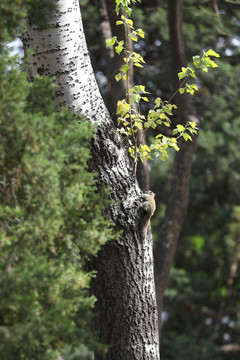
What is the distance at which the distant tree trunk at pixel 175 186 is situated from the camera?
3.67 metres

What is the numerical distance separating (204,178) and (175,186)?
3.90 meters

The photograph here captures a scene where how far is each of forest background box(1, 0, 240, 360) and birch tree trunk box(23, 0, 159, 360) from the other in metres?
2.29

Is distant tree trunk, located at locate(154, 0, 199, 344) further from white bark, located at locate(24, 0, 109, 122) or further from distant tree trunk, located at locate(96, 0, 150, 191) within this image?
white bark, located at locate(24, 0, 109, 122)

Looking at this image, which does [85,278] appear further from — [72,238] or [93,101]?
[93,101]

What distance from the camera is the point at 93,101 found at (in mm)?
2270

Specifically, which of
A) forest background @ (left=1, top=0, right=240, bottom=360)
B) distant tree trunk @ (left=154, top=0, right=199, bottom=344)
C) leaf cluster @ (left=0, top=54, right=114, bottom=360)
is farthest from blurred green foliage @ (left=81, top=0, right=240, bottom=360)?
leaf cluster @ (left=0, top=54, right=114, bottom=360)

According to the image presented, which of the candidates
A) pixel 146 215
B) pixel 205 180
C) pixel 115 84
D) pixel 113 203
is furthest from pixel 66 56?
pixel 205 180

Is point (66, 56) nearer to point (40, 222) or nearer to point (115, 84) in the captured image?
point (40, 222)

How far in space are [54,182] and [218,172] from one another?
20.3 ft

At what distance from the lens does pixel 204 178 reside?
785 cm

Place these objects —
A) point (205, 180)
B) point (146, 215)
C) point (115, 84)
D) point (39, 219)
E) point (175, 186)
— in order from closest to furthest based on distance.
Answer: point (39, 219) → point (146, 215) → point (115, 84) → point (175, 186) → point (205, 180)

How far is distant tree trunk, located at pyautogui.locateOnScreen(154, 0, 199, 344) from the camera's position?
12.0 feet

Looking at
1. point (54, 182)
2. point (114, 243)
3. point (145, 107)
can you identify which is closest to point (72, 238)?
point (54, 182)

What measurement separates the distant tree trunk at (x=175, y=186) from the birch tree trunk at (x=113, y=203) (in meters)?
1.16
